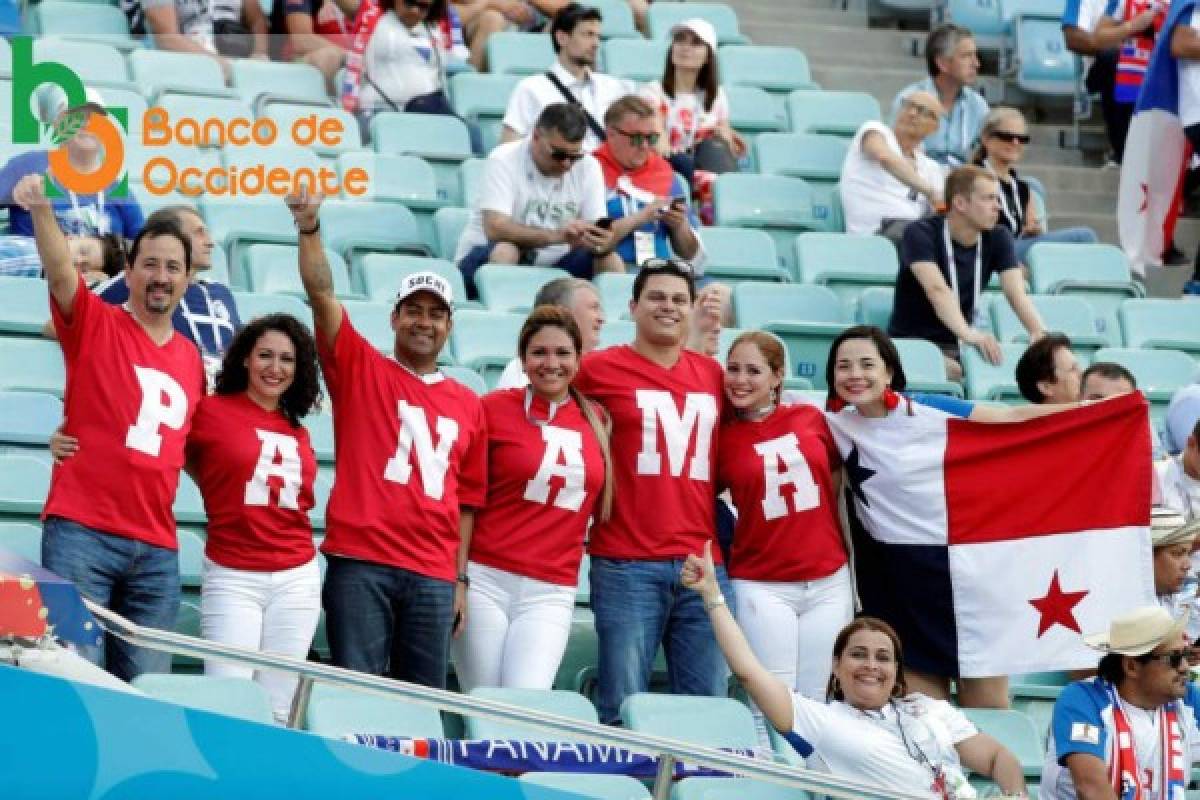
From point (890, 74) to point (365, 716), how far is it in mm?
8102

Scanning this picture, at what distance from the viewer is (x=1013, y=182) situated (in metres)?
11.8

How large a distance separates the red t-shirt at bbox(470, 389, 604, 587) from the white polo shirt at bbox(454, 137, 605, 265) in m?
2.49

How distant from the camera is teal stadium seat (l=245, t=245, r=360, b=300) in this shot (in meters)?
9.63

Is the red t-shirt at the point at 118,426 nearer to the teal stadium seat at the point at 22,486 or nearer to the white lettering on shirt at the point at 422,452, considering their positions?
the teal stadium seat at the point at 22,486

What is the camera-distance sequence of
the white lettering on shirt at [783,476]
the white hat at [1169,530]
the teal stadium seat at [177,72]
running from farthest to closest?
the teal stadium seat at [177,72] → the white hat at [1169,530] → the white lettering on shirt at [783,476]

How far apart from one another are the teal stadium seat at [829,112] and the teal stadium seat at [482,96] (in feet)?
5.06

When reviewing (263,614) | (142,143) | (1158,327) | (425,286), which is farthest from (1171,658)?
(1158,327)

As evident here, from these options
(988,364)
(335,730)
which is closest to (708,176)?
(988,364)

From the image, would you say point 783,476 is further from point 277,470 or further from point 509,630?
point 277,470

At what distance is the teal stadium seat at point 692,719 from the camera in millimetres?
6977

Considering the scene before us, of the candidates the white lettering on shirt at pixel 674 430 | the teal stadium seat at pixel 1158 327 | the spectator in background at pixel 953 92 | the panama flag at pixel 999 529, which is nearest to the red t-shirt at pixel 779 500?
the white lettering on shirt at pixel 674 430

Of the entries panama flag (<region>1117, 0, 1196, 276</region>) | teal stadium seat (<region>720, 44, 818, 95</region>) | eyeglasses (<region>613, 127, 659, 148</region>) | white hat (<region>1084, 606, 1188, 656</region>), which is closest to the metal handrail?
white hat (<region>1084, 606, 1188, 656</region>)

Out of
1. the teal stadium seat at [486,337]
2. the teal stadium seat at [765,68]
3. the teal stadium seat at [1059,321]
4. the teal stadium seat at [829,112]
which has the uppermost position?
the teal stadium seat at [765,68]

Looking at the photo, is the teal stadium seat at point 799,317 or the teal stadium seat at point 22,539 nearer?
the teal stadium seat at point 22,539
